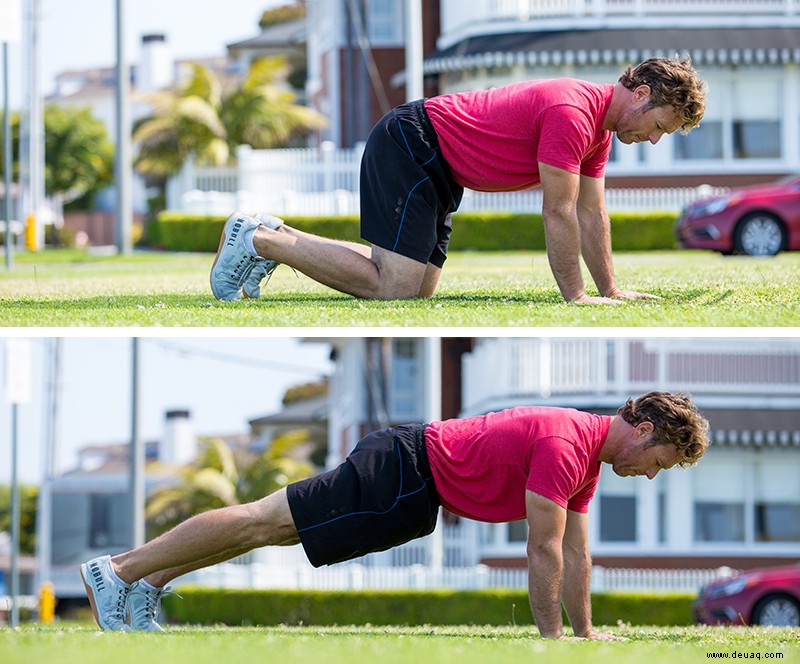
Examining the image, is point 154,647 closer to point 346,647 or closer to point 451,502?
point 346,647

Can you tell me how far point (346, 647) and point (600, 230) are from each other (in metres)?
4.05

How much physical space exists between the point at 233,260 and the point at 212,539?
243cm

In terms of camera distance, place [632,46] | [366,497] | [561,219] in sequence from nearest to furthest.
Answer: [366,497] → [561,219] → [632,46]

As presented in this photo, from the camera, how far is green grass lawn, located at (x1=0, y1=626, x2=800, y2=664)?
5879 mm

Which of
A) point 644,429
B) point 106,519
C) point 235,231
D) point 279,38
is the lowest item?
point 106,519

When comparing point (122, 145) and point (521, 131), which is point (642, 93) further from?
point (122, 145)

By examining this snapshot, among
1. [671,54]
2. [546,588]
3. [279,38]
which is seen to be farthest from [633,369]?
[279,38]

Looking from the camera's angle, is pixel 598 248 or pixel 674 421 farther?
pixel 598 248

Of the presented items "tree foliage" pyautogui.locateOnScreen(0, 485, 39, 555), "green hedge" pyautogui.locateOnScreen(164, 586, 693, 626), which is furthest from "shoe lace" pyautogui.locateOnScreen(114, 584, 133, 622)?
"tree foliage" pyautogui.locateOnScreen(0, 485, 39, 555)

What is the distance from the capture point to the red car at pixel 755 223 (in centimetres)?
2419

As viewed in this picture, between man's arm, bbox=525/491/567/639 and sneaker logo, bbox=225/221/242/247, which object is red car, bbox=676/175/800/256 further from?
man's arm, bbox=525/491/567/639

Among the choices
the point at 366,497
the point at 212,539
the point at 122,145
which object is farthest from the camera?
the point at 122,145

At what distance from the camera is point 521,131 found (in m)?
9.18

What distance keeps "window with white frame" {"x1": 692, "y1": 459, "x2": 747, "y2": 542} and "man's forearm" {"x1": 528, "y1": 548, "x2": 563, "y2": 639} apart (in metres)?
23.8
